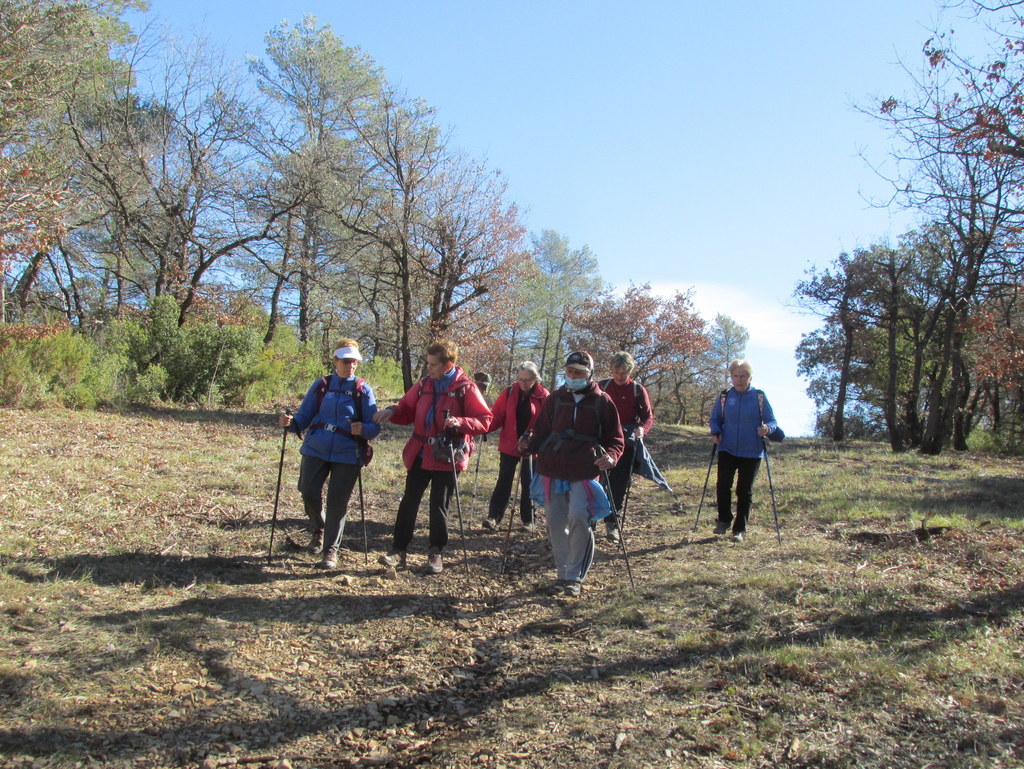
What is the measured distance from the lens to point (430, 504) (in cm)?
623

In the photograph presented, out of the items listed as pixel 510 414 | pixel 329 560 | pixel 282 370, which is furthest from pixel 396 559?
pixel 282 370

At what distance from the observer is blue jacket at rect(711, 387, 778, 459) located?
7.41 m

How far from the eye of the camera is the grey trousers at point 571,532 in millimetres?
5648

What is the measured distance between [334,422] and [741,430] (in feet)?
14.1

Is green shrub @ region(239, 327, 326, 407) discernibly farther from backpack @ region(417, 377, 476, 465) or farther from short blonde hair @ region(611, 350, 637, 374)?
backpack @ region(417, 377, 476, 465)

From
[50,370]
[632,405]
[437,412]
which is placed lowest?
[437,412]

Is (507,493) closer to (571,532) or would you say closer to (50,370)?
(571,532)

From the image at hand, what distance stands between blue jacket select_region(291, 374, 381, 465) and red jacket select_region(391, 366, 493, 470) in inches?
11.3

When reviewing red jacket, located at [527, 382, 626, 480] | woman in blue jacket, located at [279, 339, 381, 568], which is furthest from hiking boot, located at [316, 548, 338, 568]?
red jacket, located at [527, 382, 626, 480]

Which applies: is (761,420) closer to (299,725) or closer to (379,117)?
(299,725)

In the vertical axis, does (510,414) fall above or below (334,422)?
above

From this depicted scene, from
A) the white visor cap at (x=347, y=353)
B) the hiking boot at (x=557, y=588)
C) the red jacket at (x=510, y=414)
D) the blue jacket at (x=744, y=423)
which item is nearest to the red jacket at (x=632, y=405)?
the blue jacket at (x=744, y=423)

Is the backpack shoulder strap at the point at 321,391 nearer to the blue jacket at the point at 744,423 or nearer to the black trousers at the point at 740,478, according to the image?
the blue jacket at the point at 744,423

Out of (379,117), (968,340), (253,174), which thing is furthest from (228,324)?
(968,340)
